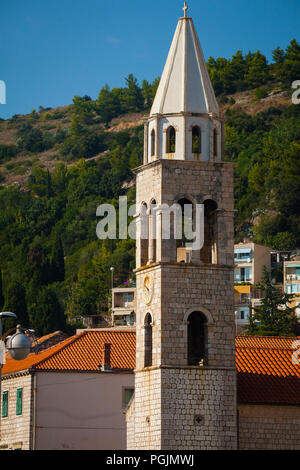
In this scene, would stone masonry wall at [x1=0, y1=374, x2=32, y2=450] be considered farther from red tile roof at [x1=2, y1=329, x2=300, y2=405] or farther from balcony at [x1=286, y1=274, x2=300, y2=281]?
balcony at [x1=286, y1=274, x2=300, y2=281]

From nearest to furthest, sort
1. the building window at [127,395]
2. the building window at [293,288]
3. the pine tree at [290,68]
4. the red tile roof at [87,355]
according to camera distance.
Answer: the building window at [127,395], the red tile roof at [87,355], the building window at [293,288], the pine tree at [290,68]

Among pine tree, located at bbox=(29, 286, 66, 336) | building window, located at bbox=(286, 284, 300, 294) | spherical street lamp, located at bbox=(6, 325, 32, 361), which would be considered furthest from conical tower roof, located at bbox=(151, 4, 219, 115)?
building window, located at bbox=(286, 284, 300, 294)

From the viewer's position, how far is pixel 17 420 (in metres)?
60.4

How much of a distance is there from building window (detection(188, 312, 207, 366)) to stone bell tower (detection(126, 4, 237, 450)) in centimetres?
4

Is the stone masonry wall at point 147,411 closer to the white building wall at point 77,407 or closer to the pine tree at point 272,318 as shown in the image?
the white building wall at point 77,407

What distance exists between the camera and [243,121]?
7047 inches

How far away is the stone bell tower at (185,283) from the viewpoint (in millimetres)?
45031

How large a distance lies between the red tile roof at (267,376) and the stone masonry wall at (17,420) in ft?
40.4

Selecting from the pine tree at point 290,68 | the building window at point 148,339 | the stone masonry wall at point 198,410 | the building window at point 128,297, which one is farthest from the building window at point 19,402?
the pine tree at point 290,68

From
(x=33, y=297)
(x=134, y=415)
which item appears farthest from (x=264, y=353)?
(x=33, y=297)

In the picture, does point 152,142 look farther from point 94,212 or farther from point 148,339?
point 94,212
